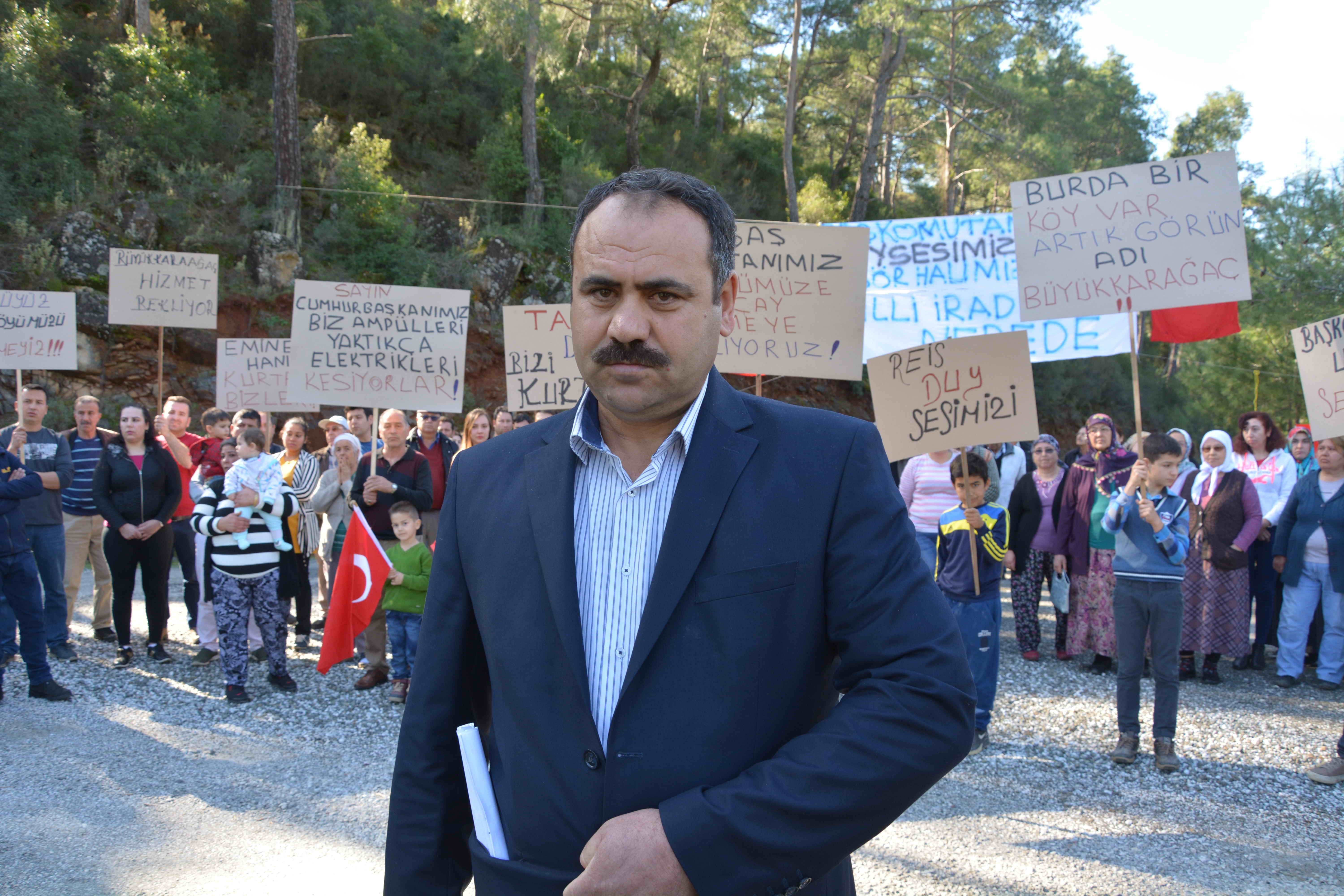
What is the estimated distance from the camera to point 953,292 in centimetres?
940

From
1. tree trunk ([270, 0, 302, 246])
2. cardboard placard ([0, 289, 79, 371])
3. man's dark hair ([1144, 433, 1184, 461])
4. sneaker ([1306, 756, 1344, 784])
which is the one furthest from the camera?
tree trunk ([270, 0, 302, 246])

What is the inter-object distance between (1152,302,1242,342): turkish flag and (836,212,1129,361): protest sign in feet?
2.86

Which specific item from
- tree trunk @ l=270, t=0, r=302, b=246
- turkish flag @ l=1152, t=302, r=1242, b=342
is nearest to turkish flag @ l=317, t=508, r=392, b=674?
turkish flag @ l=1152, t=302, r=1242, b=342

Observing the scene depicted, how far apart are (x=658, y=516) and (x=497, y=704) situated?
1.26ft

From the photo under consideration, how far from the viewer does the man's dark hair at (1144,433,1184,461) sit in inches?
198

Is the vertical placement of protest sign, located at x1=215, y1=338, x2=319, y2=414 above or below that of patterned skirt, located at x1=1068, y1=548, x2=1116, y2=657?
above

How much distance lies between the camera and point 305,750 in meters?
5.12

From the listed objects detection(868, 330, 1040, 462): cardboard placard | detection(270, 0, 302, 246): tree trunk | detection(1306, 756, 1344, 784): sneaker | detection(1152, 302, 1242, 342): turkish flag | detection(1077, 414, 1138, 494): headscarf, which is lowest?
detection(1306, 756, 1344, 784): sneaker

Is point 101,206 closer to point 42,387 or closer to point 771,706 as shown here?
point 42,387

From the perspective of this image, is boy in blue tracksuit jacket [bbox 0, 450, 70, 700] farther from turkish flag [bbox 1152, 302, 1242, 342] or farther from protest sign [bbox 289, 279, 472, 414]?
turkish flag [bbox 1152, 302, 1242, 342]

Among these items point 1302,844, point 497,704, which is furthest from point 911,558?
point 1302,844

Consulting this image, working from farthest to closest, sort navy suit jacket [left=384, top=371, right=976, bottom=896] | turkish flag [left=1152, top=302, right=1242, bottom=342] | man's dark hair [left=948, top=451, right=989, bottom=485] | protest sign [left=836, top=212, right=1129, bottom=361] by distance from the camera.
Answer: protest sign [left=836, top=212, right=1129, bottom=361]
turkish flag [left=1152, top=302, right=1242, bottom=342]
man's dark hair [left=948, top=451, right=989, bottom=485]
navy suit jacket [left=384, top=371, right=976, bottom=896]

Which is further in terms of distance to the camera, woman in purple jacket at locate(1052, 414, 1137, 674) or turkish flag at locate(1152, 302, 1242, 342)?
turkish flag at locate(1152, 302, 1242, 342)

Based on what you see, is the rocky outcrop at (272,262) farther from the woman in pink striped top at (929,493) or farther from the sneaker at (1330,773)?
the sneaker at (1330,773)
